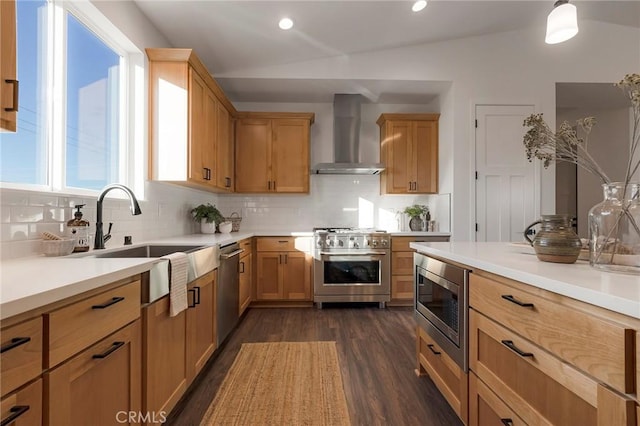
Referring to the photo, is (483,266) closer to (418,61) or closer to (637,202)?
(637,202)

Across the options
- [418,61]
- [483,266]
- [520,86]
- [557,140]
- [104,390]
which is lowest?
[104,390]

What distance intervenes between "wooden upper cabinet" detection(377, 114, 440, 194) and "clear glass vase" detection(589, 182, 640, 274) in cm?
307

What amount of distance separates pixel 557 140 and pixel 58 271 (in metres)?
2.01

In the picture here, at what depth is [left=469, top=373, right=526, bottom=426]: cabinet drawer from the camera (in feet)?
3.84

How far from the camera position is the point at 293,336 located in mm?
2914

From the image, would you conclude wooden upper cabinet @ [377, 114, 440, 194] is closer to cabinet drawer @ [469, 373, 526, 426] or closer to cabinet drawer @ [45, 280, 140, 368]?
cabinet drawer @ [469, 373, 526, 426]

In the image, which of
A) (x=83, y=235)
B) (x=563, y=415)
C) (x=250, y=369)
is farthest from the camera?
(x=250, y=369)

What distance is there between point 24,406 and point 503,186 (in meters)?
A: 4.24

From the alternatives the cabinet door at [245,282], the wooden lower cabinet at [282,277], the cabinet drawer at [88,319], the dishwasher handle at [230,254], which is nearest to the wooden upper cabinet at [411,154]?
the wooden lower cabinet at [282,277]

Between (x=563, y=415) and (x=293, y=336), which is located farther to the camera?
(x=293, y=336)

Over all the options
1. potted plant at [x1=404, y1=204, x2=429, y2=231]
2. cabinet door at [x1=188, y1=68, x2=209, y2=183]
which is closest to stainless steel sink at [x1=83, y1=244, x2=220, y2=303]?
cabinet door at [x1=188, y1=68, x2=209, y2=183]

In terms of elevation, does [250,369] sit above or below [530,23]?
below

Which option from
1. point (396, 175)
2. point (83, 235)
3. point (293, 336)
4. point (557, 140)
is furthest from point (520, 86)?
point (83, 235)

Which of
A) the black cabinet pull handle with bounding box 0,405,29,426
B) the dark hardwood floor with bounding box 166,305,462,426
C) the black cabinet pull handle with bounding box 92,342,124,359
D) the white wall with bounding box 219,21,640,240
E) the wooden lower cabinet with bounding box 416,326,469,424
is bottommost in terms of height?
the dark hardwood floor with bounding box 166,305,462,426
